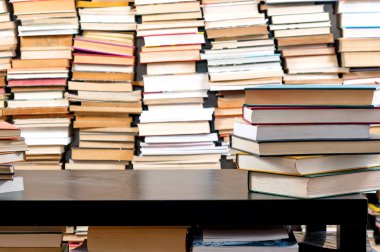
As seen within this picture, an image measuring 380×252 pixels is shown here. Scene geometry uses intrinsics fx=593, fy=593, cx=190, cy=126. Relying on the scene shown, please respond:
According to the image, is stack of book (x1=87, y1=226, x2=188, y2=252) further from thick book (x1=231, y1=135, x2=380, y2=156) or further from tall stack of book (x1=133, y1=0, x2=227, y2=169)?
tall stack of book (x1=133, y1=0, x2=227, y2=169)

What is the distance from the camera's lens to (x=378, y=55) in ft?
9.45

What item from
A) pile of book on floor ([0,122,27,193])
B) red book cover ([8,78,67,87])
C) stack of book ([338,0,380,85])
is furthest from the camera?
red book cover ([8,78,67,87])

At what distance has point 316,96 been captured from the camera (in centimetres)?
125

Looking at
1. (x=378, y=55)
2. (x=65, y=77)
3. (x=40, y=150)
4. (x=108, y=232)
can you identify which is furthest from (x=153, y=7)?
(x=108, y=232)

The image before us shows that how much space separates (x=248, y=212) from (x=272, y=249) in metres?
0.10

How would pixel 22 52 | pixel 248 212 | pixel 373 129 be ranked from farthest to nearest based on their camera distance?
pixel 22 52 < pixel 373 129 < pixel 248 212

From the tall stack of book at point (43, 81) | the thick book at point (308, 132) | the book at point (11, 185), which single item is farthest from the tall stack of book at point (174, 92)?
the thick book at point (308, 132)

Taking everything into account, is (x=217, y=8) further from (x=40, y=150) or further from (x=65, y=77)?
(x=40, y=150)

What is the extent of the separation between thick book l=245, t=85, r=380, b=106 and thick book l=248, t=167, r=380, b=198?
0.49 ft

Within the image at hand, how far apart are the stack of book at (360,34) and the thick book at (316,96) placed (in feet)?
5.51

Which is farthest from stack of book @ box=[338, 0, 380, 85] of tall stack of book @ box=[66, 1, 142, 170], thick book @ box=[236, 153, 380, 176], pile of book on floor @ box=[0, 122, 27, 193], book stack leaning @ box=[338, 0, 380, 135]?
pile of book on floor @ box=[0, 122, 27, 193]

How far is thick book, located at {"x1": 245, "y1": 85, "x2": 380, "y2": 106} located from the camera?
1.25 meters

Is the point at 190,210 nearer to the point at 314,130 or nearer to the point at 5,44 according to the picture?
the point at 314,130

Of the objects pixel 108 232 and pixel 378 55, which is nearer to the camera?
pixel 108 232
